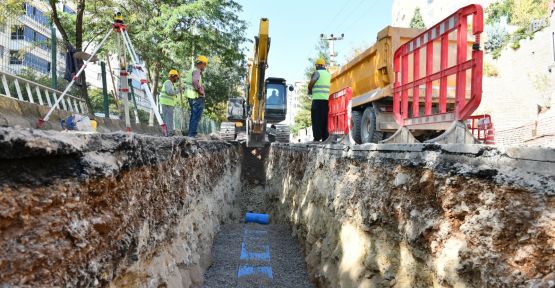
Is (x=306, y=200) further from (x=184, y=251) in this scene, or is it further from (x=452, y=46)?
(x=452, y=46)

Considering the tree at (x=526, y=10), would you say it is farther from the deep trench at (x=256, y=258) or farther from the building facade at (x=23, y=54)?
the building facade at (x=23, y=54)

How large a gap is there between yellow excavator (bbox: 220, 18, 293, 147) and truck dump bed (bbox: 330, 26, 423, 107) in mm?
2787

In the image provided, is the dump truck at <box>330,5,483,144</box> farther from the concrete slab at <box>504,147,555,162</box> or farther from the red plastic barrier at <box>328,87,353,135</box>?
the concrete slab at <box>504,147,555,162</box>

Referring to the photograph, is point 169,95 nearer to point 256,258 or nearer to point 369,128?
point 256,258

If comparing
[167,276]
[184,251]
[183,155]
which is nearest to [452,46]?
[183,155]

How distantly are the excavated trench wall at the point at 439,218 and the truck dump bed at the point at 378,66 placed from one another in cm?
197

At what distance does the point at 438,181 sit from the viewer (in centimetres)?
271

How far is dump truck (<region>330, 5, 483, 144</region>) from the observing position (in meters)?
4.05

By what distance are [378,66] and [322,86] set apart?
1766mm

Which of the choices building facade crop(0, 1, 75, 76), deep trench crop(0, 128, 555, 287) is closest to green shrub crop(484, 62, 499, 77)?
building facade crop(0, 1, 75, 76)

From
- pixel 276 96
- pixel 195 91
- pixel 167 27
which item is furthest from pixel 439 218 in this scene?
pixel 167 27

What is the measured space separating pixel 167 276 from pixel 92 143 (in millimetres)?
1800

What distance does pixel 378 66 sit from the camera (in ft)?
22.2

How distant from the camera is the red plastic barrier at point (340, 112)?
276 inches
